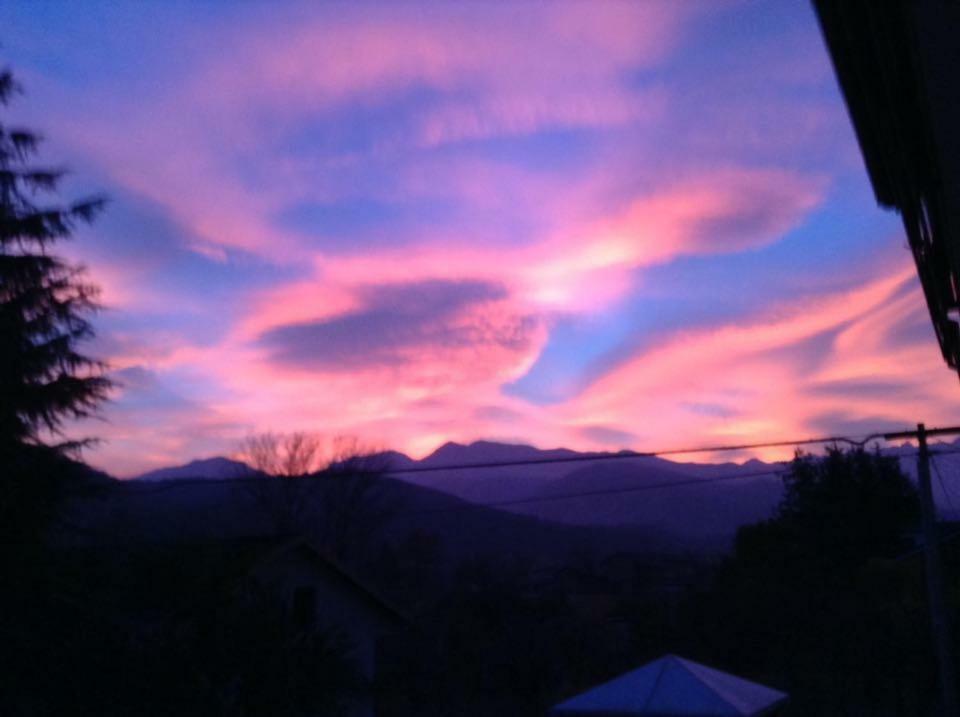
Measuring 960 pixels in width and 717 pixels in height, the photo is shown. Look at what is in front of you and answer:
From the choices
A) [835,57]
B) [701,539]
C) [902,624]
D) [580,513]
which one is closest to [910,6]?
[835,57]

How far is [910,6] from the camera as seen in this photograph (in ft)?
8.93

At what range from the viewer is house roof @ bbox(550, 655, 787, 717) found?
573 inches

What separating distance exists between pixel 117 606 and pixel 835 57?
47.7 ft

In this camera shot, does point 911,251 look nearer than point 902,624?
Yes

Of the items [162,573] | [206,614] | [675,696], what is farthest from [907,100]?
[162,573]

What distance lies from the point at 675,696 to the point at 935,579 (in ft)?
14.2

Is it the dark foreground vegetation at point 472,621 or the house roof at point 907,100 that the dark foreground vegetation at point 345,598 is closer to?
the dark foreground vegetation at point 472,621

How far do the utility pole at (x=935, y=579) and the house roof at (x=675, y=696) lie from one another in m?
2.61

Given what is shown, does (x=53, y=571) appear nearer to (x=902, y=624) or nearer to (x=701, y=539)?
(x=902, y=624)

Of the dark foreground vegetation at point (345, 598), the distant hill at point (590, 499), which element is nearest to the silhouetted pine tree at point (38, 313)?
the dark foreground vegetation at point (345, 598)

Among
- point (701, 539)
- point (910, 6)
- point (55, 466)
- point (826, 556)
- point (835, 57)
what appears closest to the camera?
point (910, 6)

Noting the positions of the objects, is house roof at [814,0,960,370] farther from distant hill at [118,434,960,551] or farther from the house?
distant hill at [118,434,960,551]

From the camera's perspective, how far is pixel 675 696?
1492 centimetres

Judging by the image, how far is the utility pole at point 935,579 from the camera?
47.2ft
